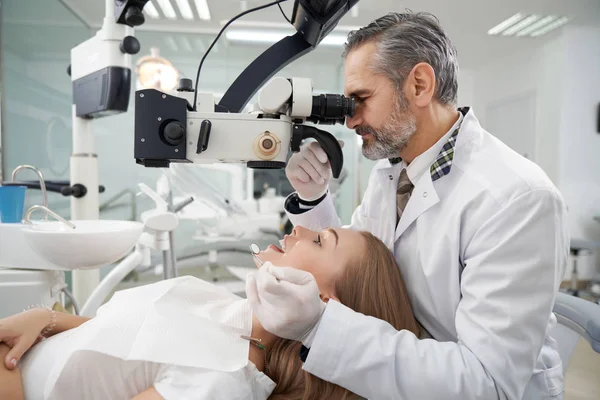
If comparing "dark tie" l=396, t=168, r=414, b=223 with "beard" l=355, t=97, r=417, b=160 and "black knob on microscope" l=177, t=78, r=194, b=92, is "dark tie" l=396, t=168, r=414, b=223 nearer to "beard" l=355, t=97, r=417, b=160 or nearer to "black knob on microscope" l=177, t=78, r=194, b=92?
"beard" l=355, t=97, r=417, b=160

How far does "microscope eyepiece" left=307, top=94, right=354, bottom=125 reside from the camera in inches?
36.9

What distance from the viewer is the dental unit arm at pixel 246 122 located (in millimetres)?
862

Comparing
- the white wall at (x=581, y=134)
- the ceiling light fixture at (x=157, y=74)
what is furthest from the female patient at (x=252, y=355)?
the white wall at (x=581, y=134)

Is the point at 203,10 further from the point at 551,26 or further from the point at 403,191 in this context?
the point at 551,26

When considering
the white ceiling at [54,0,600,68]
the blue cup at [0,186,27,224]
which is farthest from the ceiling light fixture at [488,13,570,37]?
the blue cup at [0,186,27,224]

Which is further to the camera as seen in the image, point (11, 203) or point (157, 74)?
point (157, 74)

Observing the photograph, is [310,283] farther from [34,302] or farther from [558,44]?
[558,44]

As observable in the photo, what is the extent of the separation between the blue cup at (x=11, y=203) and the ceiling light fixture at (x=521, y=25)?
4.61 m

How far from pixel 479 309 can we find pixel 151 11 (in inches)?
152

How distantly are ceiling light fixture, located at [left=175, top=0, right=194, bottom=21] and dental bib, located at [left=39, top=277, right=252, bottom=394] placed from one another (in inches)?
123

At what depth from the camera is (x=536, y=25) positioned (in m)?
4.17

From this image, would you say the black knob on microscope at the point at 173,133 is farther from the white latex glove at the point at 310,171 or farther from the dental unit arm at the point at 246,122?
the white latex glove at the point at 310,171

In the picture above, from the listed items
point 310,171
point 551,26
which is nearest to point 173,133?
point 310,171

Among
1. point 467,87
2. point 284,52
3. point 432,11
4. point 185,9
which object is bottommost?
point 284,52
